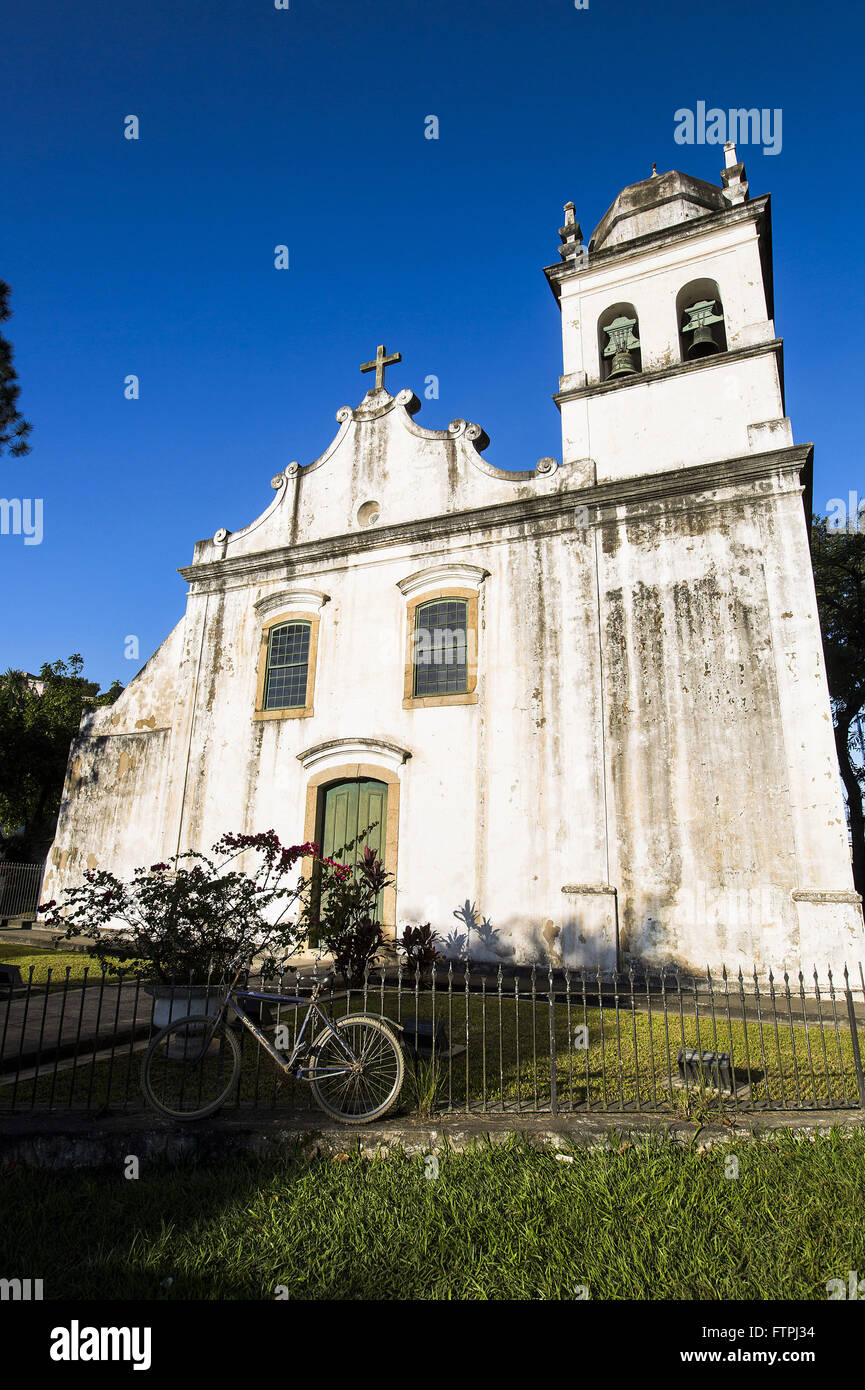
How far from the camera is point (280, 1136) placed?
4.23 metres

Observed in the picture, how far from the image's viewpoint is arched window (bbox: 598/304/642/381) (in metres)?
12.2

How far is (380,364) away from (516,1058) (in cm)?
1245

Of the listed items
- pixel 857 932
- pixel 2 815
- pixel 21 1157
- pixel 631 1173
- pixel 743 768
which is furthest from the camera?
pixel 2 815

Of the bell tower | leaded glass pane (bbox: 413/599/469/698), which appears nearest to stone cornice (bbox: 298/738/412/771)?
leaded glass pane (bbox: 413/599/469/698)

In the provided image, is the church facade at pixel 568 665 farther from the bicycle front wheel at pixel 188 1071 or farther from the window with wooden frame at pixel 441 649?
the bicycle front wheel at pixel 188 1071

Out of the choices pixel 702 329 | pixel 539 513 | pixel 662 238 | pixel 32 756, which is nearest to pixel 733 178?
pixel 662 238

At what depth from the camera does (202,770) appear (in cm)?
1317

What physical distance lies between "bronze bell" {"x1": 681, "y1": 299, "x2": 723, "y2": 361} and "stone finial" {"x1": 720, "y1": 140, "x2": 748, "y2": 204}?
5.35ft

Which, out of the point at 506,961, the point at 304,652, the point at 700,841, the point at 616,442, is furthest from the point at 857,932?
the point at 304,652

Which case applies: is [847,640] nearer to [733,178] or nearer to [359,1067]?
[733,178]

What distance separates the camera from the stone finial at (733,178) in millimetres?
11812

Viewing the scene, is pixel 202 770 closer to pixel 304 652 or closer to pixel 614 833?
pixel 304 652

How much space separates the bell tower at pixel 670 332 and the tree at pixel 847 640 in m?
12.3
